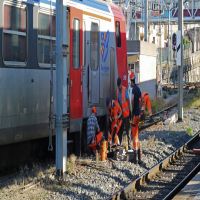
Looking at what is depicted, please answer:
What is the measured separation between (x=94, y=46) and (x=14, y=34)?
11.0ft

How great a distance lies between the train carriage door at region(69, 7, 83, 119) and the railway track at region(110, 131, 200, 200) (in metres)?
1.91

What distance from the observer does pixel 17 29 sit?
9.80m

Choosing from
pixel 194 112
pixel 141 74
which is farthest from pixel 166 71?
pixel 194 112

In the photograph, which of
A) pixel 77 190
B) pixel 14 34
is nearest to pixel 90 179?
pixel 77 190

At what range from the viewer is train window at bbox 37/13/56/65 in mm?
10539

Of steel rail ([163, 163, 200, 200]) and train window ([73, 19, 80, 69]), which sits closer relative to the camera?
steel rail ([163, 163, 200, 200])

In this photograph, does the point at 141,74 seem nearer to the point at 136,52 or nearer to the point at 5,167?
the point at 136,52

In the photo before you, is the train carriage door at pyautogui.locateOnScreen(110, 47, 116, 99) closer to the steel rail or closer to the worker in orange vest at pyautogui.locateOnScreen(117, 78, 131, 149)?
the worker in orange vest at pyautogui.locateOnScreen(117, 78, 131, 149)

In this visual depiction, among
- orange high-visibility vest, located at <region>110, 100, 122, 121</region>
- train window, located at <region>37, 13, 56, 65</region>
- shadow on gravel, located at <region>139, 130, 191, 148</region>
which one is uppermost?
train window, located at <region>37, 13, 56, 65</region>

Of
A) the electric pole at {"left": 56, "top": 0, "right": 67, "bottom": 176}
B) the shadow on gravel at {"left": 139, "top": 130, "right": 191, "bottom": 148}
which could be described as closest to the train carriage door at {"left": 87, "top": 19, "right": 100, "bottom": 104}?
the electric pole at {"left": 56, "top": 0, "right": 67, "bottom": 176}

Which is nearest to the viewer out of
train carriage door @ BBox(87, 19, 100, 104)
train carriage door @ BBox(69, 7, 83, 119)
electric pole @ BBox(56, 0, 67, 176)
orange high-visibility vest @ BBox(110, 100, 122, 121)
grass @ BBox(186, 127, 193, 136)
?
electric pole @ BBox(56, 0, 67, 176)

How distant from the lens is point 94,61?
12.8 m

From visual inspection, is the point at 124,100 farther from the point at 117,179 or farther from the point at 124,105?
the point at 117,179

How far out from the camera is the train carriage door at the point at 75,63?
37.4ft
